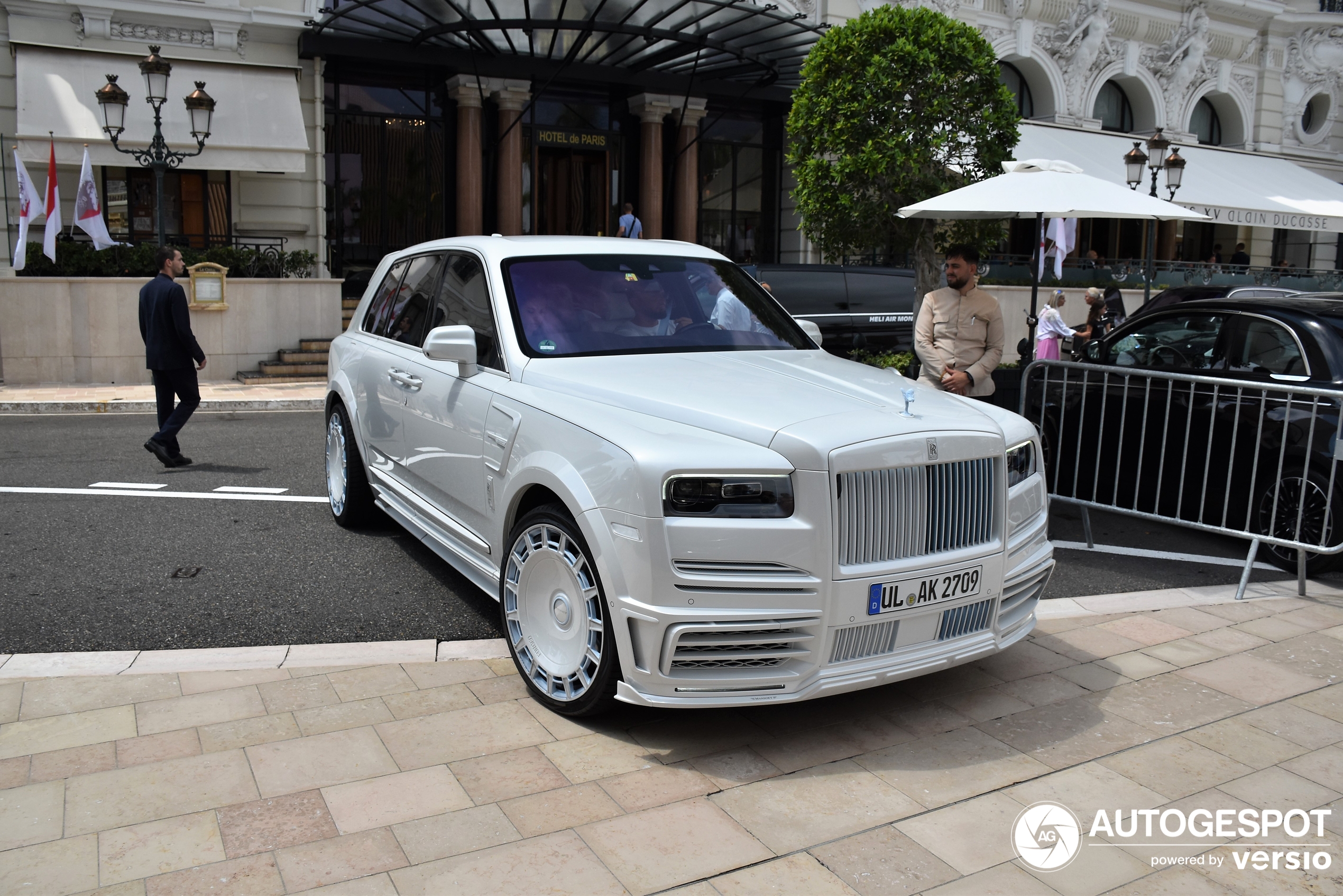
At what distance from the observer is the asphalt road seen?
523cm

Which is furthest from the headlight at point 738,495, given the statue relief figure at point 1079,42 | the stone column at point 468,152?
the statue relief figure at point 1079,42

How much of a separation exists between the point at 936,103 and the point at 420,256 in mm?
8704

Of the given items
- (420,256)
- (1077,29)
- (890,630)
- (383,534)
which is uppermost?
(1077,29)

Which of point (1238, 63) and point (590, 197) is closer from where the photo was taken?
point (590, 197)

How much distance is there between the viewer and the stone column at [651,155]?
2252 cm

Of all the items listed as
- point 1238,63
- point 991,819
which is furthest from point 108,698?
point 1238,63

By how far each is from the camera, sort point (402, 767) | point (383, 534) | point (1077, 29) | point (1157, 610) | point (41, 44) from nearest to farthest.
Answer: point (402, 767) → point (1157, 610) → point (383, 534) → point (41, 44) → point (1077, 29)

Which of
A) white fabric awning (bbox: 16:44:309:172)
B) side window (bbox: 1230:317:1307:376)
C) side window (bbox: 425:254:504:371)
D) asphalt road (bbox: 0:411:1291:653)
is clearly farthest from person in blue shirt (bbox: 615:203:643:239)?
side window (bbox: 425:254:504:371)

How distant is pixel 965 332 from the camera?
733 cm

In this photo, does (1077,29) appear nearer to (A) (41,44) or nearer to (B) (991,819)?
(A) (41,44)

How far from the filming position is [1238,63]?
3123 cm

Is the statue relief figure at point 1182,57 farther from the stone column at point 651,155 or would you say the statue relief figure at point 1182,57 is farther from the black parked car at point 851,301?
the black parked car at point 851,301

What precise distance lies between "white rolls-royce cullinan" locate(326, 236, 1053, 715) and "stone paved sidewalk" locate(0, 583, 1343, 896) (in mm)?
313

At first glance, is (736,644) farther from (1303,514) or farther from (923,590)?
(1303,514)
